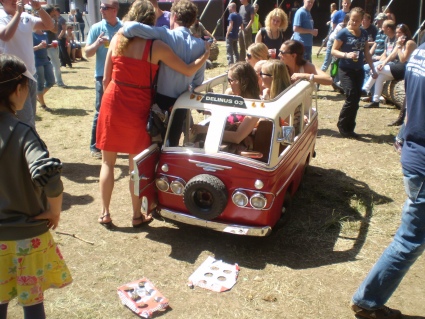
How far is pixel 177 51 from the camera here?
4117 mm

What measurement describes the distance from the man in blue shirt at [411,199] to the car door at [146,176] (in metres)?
1.92

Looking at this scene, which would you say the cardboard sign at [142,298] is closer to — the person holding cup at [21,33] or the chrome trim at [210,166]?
the chrome trim at [210,166]

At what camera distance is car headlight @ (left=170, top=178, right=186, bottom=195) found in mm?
3996

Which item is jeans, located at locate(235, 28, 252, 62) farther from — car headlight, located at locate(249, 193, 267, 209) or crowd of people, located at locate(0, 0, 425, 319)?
car headlight, located at locate(249, 193, 267, 209)

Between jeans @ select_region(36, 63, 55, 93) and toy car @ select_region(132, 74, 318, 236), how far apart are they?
5668 millimetres

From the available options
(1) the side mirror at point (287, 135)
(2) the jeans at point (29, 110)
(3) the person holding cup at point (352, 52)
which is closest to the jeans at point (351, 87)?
(3) the person holding cup at point (352, 52)

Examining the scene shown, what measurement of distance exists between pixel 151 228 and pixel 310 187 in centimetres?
205

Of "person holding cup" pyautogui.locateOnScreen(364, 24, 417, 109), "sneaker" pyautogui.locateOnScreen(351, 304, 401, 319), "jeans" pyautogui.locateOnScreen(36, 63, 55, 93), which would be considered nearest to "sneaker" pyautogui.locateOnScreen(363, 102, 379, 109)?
"person holding cup" pyautogui.locateOnScreen(364, 24, 417, 109)

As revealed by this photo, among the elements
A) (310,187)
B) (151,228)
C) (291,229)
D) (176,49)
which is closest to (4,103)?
(176,49)

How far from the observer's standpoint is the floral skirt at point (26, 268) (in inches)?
89.1

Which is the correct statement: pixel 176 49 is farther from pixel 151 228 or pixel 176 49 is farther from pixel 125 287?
pixel 125 287

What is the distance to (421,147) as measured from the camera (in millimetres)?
2740

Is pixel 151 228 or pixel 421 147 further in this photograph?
pixel 151 228

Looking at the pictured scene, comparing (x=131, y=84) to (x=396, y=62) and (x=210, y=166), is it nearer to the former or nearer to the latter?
(x=210, y=166)
